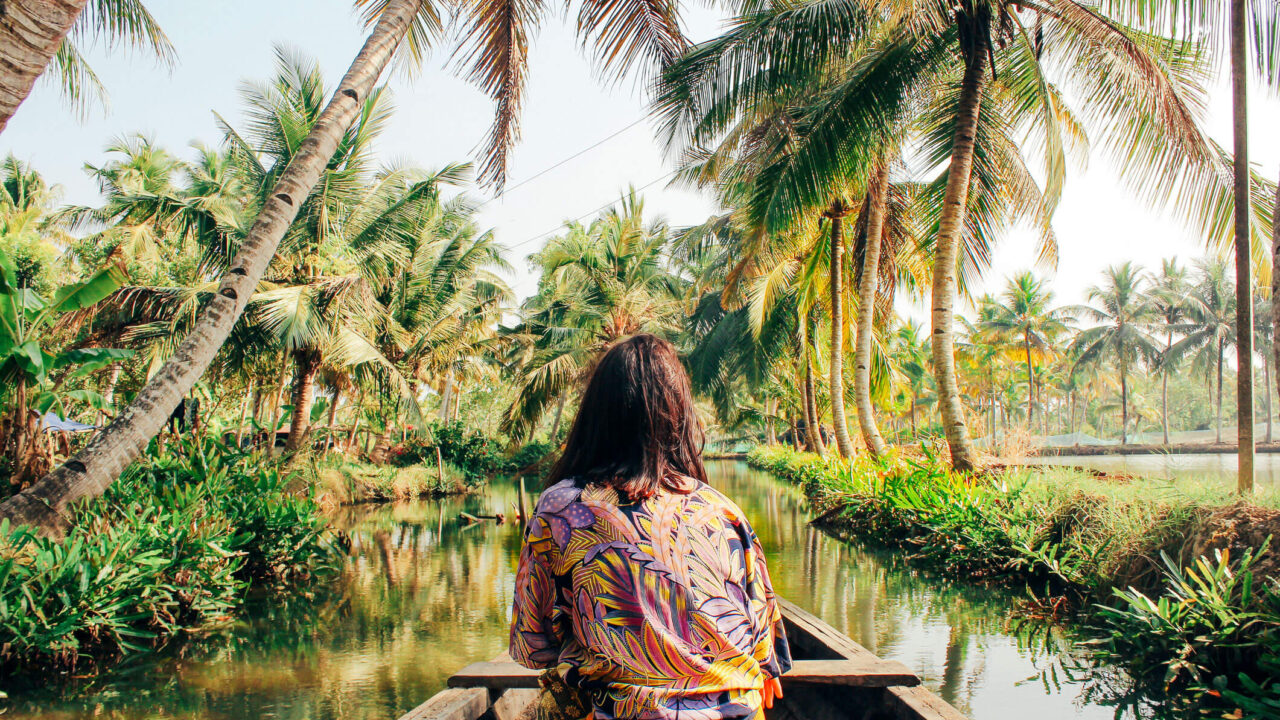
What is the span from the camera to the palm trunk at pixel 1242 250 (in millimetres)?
5527

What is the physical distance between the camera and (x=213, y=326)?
5332 millimetres

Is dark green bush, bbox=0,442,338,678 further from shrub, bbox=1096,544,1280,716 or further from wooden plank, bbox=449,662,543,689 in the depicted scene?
shrub, bbox=1096,544,1280,716

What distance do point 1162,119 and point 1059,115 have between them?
264cm

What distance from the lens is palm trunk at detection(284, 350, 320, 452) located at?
47.5 ft

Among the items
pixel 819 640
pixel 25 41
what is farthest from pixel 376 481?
pixel 819 640

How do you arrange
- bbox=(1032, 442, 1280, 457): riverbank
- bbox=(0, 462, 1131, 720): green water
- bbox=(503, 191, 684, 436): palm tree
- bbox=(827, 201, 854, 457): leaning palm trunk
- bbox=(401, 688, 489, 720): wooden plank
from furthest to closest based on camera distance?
bbox=(1032, 442, 1280, 457): riverbank
bbox=(503, 191, 684, 436): palm tree
bbox=(827, 201, 854, 457): leaning palm trunk
bbox=(0, 462, 1131, 720): green water
bbox=(401, 688, 489, 720): wooden plank

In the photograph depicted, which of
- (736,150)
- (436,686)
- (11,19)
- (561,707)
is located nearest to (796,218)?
(736,150)

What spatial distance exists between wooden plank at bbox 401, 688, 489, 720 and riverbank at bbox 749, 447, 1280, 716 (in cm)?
320

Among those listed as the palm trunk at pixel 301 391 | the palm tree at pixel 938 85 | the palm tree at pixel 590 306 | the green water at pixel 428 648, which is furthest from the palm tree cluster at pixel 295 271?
the palm tree at pixel 938 85

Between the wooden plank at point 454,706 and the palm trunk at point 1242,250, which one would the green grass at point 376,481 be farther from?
the palm trunk at point 1242,250

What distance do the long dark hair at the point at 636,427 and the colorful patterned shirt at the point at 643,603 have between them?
5 cm

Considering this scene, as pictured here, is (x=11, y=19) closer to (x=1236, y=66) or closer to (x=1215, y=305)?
(x=1236, y=66)

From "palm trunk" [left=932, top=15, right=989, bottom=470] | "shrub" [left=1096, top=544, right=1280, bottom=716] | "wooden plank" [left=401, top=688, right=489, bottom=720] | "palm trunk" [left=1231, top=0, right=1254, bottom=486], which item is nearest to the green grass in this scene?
"palm trunk" [left=932, top=15, right=989, bottom=470]

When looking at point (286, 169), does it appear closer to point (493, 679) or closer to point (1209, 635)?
point (493, 679)
